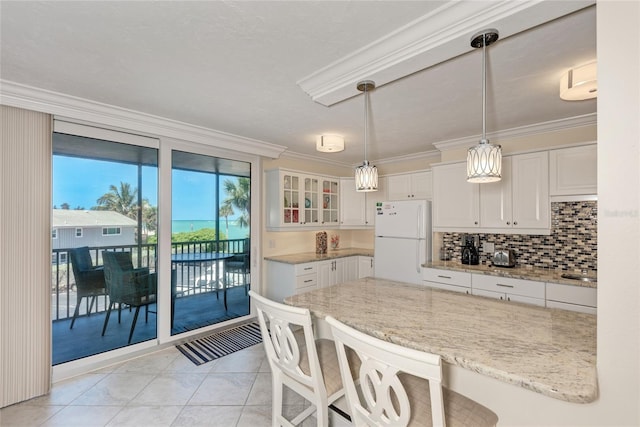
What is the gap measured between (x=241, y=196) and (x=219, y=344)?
184 centimetres

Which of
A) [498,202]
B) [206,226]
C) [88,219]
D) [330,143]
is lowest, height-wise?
[206,226]

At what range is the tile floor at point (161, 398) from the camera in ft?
6.70

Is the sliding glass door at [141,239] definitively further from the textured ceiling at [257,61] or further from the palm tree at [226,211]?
the textured ceiling at [257,61]

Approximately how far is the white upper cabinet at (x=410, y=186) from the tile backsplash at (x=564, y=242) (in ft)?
3.78

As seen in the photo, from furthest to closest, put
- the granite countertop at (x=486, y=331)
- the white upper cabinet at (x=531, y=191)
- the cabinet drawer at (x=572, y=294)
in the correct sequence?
1. the white upper cabinet at (x=531, y=191)
2. the cabinet drawer at (x=572, y=294)
3. the granite countertop at (x=486, y=331)

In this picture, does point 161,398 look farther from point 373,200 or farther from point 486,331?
point 373,200

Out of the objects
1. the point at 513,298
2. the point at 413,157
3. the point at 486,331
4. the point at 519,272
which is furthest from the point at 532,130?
the point at 486,331

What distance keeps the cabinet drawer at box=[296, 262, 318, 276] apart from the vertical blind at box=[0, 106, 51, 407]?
2.44 metres

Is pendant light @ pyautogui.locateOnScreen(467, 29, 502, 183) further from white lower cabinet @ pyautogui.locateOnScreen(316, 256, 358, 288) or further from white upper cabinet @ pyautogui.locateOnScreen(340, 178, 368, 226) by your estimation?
white upper cabinet @ pyautogui.locateOnScreen(340, 178, 368, 226)

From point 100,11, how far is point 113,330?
2.85 meters

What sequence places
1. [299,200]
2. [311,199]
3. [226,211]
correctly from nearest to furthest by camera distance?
[226,211]
[299,200]
[311,199]

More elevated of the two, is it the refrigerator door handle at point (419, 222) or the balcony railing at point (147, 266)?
the refrigerator door handle at point (419, 222)

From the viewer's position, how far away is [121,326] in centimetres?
298

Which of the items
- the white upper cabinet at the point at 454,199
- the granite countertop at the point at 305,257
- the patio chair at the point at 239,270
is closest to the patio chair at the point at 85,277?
the patio chair at the point at 239,270
